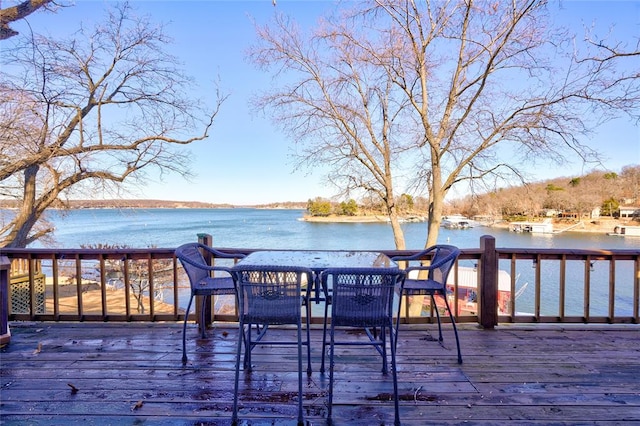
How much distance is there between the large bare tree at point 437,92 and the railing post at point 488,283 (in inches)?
176

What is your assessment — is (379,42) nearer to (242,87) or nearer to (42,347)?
(242,87)

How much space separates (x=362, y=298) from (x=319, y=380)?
28.2 inches

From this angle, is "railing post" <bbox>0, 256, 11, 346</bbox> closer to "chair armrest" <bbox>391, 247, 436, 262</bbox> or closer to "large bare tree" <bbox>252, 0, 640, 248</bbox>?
"chair armrest" <bbox>391, 247, 436, 262</bbox>

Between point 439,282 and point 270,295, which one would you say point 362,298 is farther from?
point 439,282

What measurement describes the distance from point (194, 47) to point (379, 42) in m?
4.21

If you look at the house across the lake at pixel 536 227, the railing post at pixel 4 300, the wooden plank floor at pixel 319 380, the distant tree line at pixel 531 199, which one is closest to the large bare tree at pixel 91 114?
the distant tree line at pixel 531 199

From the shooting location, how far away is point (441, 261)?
2.46 meters

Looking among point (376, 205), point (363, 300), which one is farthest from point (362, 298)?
point (376, 205)

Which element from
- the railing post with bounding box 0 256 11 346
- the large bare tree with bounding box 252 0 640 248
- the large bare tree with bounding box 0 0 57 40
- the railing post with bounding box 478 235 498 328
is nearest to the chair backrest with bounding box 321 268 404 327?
the railing post with bounding box 478 235 498 328

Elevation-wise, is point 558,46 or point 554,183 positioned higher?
point 558,46

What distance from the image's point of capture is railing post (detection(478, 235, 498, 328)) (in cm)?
316

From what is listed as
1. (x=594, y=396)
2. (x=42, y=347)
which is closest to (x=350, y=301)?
(x=594, y=396)

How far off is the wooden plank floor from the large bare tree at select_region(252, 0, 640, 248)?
5.28 metres

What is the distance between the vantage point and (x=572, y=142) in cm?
746
